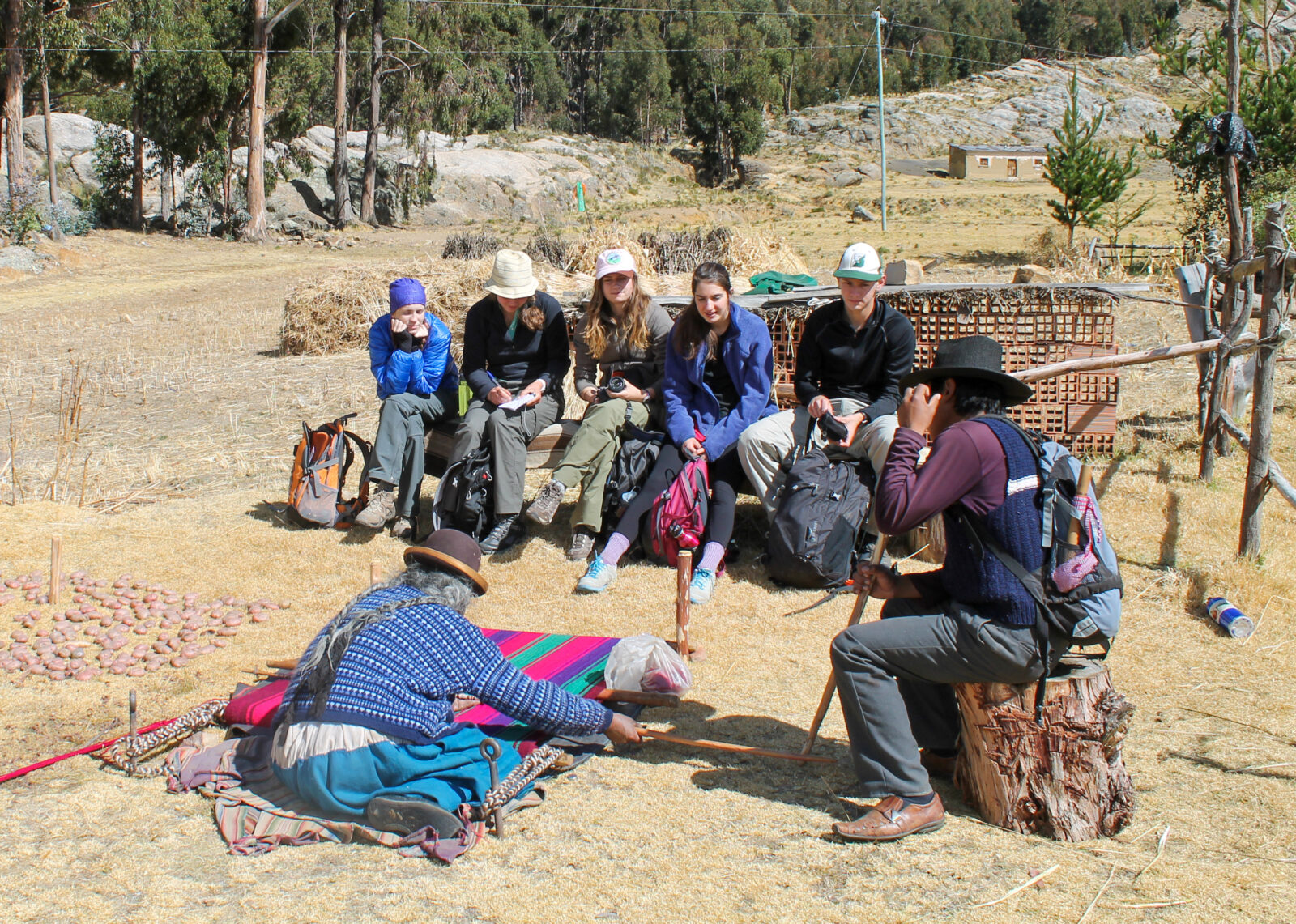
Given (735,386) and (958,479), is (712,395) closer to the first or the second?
(735,386)

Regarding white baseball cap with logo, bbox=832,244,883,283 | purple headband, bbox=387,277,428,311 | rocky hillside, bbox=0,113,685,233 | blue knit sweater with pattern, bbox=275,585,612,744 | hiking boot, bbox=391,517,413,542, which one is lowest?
hiking boot, bbox=391,517,413,542

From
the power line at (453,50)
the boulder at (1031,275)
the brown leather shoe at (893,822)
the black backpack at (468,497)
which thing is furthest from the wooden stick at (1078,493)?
the power line at (453,50)

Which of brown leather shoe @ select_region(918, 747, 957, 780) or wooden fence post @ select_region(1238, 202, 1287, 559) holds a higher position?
wooden fence post @ select_region(1238, 202, 1287, 559)

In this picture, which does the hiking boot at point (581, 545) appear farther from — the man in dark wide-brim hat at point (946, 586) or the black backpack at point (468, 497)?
the man in dark wide-brim hat at point (946, 586)

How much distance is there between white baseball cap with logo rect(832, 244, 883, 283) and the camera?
5785mm

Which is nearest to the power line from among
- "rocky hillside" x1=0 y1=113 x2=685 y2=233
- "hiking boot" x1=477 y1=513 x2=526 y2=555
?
"rocky hillside" x1=0 y1=113 x2=685 y2=233

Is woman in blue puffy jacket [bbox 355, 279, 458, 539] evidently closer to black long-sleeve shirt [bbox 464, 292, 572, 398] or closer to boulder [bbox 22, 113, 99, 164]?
black long-sleeve shirt [bbox 464, 292, 572, 398]

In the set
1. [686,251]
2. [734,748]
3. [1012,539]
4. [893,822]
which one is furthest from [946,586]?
[686,251]

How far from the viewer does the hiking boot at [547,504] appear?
20.1 feet

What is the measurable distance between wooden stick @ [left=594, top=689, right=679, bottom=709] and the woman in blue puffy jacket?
273cm

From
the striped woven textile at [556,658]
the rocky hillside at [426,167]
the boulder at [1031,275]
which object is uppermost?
the rocky hillside at [426,167]

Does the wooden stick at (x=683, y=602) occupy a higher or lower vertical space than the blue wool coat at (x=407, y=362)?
lower

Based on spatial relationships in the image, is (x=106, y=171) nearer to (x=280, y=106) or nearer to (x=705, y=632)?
(x=280, y=106)

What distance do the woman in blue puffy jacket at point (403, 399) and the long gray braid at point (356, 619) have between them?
304 cm
